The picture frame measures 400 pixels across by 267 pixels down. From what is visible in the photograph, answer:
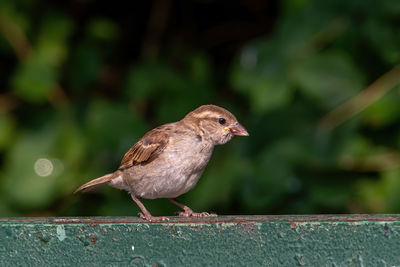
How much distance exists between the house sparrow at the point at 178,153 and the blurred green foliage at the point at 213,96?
941 mm

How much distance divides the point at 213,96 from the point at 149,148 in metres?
1.71

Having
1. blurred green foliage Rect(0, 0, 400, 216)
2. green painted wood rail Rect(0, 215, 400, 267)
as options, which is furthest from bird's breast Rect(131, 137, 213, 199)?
green painted wood rail Rect(0, 215, 400, 267)

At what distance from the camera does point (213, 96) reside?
574 centimetres

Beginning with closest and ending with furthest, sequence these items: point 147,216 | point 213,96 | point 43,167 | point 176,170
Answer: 1. point 147,216
2. point 176,170
3. point 43,167
4. point 213,96

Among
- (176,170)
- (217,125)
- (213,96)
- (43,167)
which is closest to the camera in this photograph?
(176,170)

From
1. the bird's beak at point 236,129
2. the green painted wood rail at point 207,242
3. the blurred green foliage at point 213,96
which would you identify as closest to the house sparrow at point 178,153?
the bird's beak at point 236,129

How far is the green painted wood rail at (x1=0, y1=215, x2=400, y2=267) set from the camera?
245 cm

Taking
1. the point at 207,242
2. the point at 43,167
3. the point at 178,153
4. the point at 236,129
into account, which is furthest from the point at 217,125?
the point at 43,167

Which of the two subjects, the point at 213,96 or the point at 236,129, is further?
the point at 213,96

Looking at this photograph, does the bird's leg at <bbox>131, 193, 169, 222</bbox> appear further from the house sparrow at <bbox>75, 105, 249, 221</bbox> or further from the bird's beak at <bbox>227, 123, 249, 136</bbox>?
the bird's beak at <bbox>227, 123, 249, 136</bbox>

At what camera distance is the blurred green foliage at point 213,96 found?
5004mm

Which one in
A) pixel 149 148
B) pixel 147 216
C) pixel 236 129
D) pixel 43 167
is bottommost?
pixel 43 167

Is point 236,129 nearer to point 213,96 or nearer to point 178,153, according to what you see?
point 178,153

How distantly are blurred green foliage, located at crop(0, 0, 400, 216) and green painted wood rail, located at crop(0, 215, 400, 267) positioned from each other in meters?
2.42
